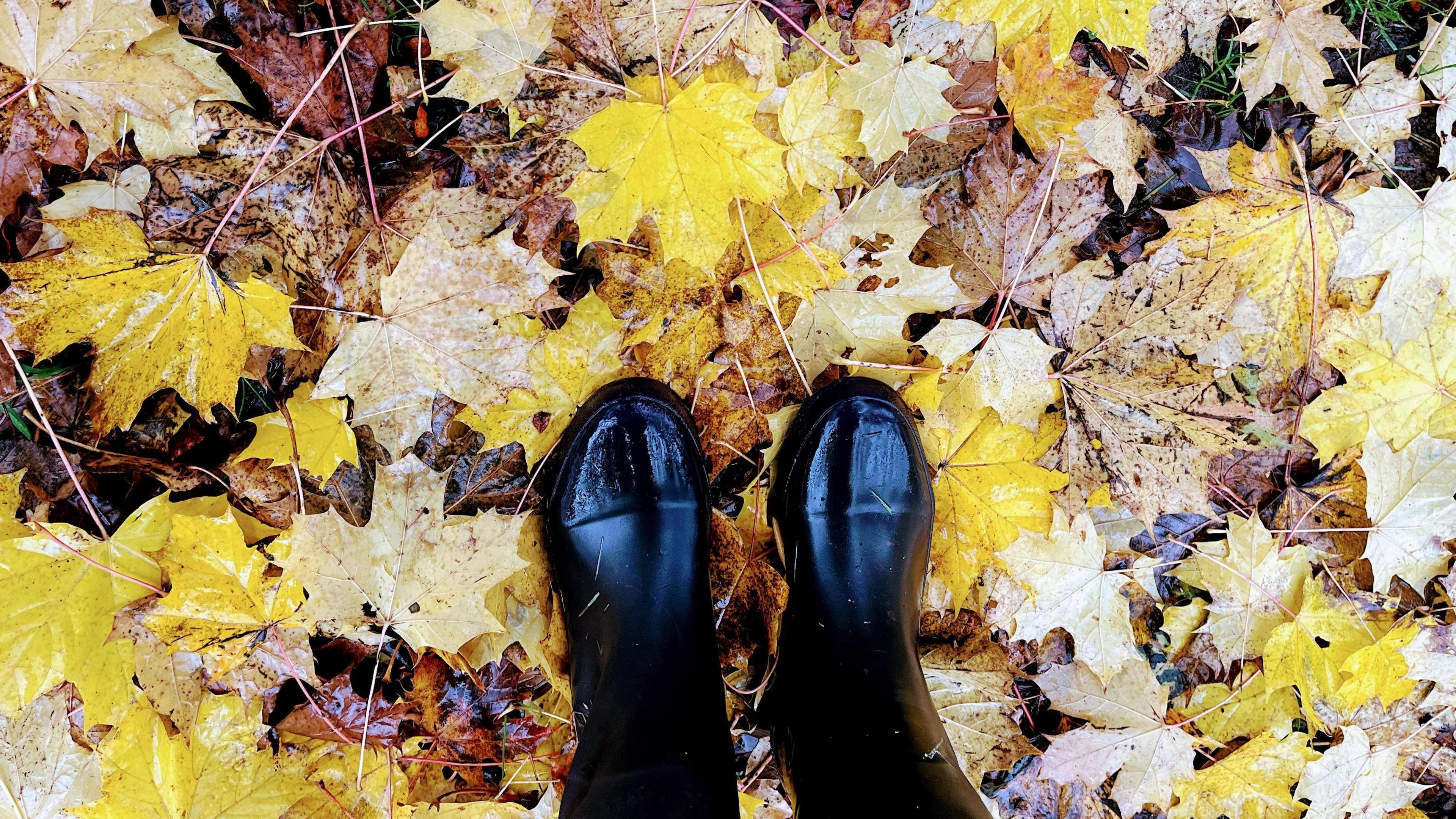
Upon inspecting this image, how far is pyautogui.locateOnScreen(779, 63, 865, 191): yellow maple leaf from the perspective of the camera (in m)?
1.01

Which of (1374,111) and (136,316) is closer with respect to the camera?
(136,316)

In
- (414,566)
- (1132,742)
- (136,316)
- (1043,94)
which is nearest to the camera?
(136,316)

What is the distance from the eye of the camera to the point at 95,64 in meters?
0.92

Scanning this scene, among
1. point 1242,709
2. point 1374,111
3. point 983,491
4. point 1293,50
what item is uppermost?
point 1293,50

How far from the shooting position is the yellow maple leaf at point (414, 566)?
101 centimetres

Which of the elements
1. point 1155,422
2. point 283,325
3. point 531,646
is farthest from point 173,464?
point 1155,422

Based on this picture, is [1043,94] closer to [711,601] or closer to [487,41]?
[487,41]

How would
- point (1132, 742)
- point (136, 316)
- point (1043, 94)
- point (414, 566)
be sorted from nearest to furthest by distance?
1. point (136, 316)
2. point (414, 566)
3. point (1043, 94)
4. point (1132, 742)

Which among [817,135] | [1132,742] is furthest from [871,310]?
[1132,742]

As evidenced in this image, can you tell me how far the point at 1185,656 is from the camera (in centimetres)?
134

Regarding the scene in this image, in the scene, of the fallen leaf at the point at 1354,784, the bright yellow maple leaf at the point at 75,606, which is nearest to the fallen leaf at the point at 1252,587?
the fallen leaf at the point at 1354,784

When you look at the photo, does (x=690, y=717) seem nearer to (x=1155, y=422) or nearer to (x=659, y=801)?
(x=659, y=801)

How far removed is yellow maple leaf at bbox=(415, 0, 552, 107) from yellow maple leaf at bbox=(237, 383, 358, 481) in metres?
0.50

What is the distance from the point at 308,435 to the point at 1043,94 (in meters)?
1.25
